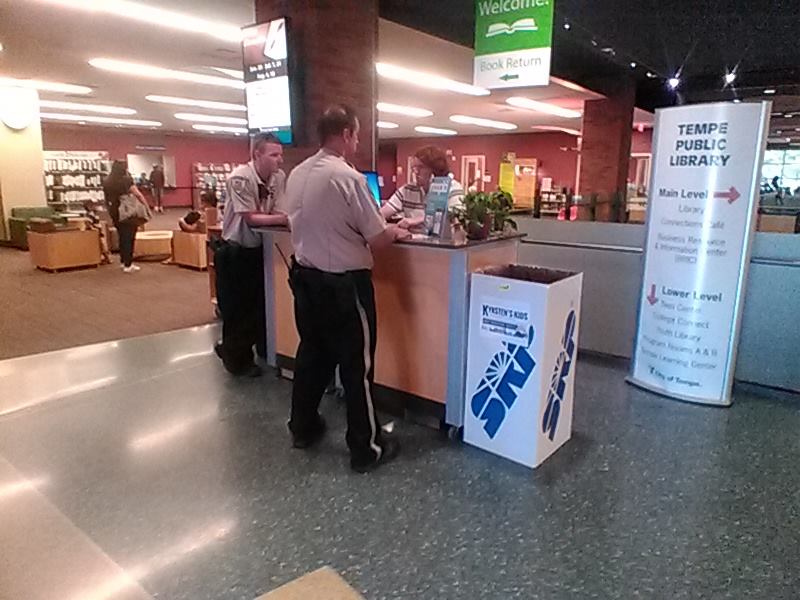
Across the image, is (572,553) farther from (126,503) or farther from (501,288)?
(126,503)

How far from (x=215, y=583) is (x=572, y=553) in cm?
123

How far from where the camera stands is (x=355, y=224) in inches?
99.8

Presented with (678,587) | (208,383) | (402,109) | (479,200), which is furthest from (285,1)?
(402,109)

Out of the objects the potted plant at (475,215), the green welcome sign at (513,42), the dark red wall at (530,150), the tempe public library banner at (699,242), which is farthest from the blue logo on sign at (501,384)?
the dark red wall at (530,150)

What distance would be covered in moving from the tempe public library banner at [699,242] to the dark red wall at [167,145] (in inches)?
727

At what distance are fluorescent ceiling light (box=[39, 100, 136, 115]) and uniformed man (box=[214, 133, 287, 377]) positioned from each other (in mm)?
10379

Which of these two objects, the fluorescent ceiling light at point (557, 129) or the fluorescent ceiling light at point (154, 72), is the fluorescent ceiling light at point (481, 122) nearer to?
the fluorescent ceiling light at point (557, 129)

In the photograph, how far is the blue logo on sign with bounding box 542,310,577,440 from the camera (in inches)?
105

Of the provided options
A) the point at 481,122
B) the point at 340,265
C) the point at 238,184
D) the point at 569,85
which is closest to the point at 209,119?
the point at 481,122

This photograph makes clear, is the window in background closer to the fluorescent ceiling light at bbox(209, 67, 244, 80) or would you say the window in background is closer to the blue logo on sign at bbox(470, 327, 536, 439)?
the fluorescent ceiling light at bbox(209, 67, 244, 80)

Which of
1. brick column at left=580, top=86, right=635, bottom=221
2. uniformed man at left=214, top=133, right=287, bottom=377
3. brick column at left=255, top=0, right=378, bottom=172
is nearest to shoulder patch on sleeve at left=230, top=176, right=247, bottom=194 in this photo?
uniformed man at left=214, top=133, right=287, bottom=377

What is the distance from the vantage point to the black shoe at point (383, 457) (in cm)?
264

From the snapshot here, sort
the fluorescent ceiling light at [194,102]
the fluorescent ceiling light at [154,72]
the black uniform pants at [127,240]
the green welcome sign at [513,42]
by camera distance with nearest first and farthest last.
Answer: the green welcome sign at [513,42], the fluorescent ceiling light at [154,72], the black uniform pants at [127,240], the fluorescent ceiling light at [194,102]

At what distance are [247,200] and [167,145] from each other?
19.0 meters
